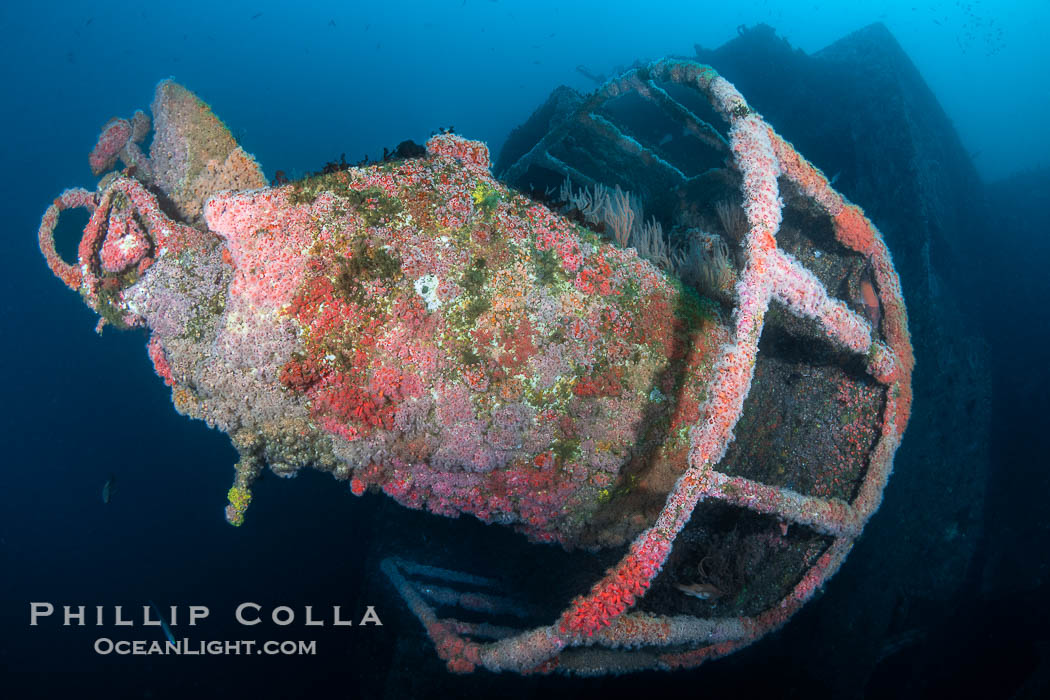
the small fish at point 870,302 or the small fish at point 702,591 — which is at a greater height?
the small fish at point 870,302

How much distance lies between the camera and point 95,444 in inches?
715

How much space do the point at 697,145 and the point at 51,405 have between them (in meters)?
27.0

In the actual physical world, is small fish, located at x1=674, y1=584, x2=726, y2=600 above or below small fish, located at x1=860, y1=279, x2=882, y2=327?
below

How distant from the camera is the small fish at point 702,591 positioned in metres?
3.19

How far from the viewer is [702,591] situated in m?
3.20

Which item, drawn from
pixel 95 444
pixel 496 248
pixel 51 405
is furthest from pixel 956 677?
pixel 51 405

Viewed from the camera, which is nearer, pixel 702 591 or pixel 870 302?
pixel 702 591

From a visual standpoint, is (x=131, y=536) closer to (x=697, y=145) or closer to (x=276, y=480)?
(x=276, y=480)

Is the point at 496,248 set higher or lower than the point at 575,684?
higher

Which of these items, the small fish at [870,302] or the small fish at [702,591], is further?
the small fish at [870,302]

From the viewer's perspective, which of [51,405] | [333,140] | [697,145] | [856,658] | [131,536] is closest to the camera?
[856,658]

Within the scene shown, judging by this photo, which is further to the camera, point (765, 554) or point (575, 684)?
point (575, 684)

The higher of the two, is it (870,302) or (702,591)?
(870,302)

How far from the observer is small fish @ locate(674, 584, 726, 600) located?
3193 millimetres
